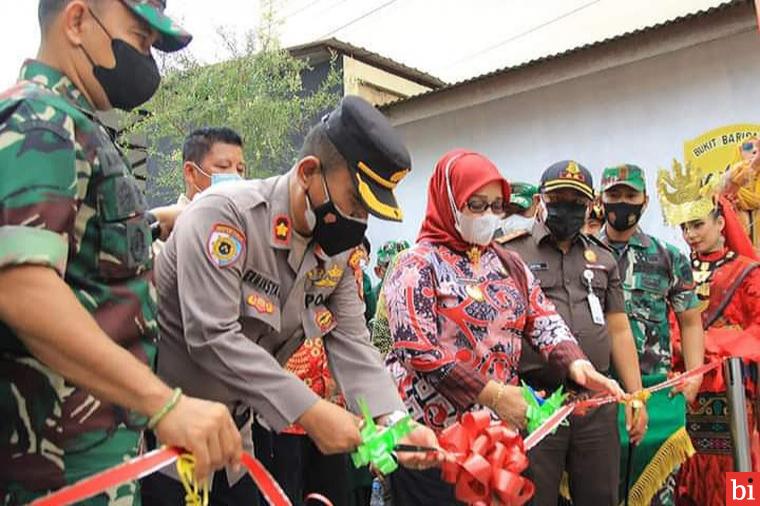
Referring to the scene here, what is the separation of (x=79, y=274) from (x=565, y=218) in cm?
Result: 261

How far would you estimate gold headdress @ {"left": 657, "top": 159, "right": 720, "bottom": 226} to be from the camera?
15.6ft

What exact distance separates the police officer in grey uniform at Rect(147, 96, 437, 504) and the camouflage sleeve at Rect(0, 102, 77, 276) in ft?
2.17

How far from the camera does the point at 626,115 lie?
8.38 meters

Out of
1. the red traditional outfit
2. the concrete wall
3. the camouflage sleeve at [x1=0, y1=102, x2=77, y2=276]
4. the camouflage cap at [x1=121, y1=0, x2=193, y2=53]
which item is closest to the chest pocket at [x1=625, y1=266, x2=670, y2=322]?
the red traditional outfit

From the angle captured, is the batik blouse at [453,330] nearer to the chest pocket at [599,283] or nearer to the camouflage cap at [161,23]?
the chest pocket at [599,283]

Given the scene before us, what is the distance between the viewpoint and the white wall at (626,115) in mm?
7430

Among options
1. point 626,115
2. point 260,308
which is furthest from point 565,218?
point 626,115

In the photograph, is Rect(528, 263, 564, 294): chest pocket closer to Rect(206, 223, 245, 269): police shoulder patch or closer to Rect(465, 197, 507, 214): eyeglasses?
Rect(465, 197, 507, 214): eyeglasses

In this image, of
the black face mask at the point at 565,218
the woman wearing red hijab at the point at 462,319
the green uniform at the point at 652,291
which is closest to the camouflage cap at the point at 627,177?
the green uniform at the point at 652,291

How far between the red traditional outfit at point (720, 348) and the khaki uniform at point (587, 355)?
3.76 feet

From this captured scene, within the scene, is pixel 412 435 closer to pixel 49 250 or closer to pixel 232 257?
pixel 232 257

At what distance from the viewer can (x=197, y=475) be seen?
1.44 meters

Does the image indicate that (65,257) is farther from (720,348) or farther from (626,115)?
(626,115)

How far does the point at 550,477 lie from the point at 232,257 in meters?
1.91
